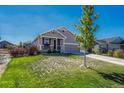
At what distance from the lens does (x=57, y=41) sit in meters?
25.6

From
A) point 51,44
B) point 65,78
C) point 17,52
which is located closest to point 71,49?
Result: point 51,44

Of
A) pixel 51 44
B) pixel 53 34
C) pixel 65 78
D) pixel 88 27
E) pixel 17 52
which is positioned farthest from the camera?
pixel 53 34

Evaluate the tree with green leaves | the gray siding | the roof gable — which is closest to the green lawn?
the tree with green leaves

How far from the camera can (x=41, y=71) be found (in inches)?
438

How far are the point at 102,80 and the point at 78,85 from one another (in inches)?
49.3

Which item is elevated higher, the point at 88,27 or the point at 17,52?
the point at 88,27

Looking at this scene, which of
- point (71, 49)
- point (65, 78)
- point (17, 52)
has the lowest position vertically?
point (65, 78)

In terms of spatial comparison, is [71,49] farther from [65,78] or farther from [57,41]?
[65,78]

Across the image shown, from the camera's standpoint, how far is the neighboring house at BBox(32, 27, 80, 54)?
2462cm

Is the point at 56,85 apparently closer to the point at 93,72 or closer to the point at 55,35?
the point at 93,72

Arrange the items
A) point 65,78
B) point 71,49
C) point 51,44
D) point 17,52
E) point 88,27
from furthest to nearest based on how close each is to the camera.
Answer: point 51,44, point 71,49, point 17,52, point 88,27, point 65,78

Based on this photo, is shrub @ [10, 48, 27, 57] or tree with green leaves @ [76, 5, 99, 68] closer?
tree with green leaves @ [76, 5, 99, 68]

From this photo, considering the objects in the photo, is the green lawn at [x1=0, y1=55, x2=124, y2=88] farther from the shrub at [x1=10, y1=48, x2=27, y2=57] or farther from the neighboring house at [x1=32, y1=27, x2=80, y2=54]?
the neighboring house at [x1=32, y1=27, x2=80, y2=54]

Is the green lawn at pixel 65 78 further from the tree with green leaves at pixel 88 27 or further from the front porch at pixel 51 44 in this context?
the front porch at pixel 51 44
